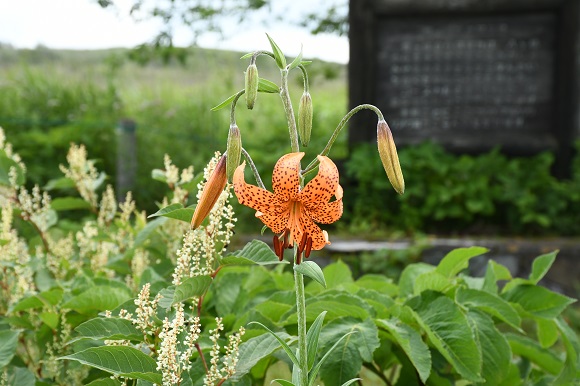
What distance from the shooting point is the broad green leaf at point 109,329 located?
161 cm

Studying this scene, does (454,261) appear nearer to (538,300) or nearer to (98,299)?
(538,300)

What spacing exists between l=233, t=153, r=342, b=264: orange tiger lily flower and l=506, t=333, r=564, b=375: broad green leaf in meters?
1.02

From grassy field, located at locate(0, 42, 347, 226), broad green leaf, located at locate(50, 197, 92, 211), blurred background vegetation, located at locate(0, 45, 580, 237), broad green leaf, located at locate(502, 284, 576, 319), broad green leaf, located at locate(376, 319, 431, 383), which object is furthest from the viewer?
grassy field, located at locate(0, 42, 347, 226)

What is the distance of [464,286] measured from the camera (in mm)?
2021

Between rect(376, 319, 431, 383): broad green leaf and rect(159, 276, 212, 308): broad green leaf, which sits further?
rect(376, 319, 431, 383): broad green leaf

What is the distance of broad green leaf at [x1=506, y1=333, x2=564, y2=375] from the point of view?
2123mm

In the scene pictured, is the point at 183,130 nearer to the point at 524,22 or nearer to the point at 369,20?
the point at 369,20

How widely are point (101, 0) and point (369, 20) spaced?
3750 mm

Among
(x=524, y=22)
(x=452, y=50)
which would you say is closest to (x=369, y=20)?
(x=452, y=50)

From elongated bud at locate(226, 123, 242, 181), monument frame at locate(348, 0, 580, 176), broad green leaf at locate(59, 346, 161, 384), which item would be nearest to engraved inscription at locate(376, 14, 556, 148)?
monument frame at locate(348, 0, 580, 176)

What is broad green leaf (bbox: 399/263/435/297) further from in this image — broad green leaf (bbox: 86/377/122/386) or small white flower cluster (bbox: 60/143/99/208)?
small white flower cluster (bbox: 60/143/99/208)

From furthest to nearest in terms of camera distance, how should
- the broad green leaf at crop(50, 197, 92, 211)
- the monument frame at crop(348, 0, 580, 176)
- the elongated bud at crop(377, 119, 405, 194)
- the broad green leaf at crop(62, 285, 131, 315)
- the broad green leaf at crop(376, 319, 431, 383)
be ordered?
the monument frame at crop(348, 0, 580, 176) < the broad green leaf at crop(50, 197, 92, 211) < the broad green leaf at crop(62, 285, 131, 315) < the broad green leaf at crop(376, 319, 431, 383) < the elongated bud at crop(377, 119, 405, 194)

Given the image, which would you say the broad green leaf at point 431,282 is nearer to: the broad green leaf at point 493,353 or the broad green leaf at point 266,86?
the broad green leaf at point 493,353

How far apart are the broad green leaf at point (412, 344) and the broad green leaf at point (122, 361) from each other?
54cm
